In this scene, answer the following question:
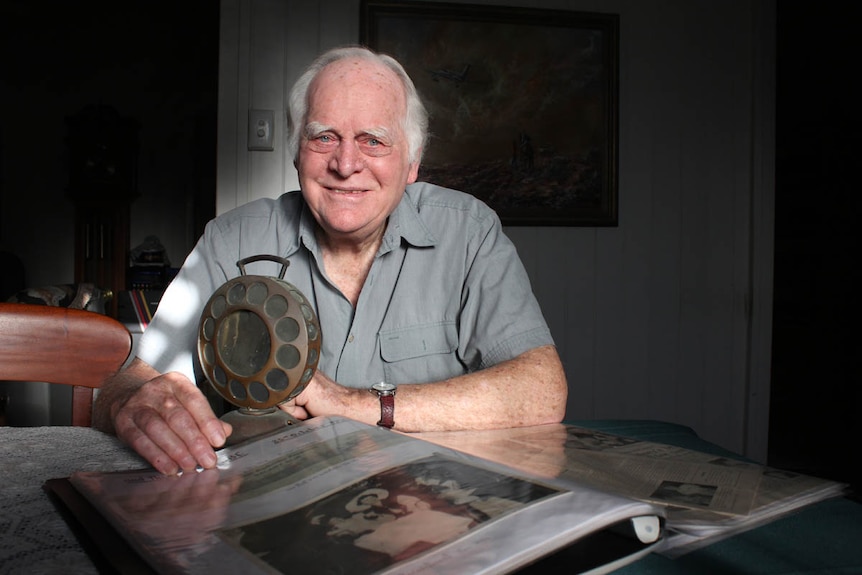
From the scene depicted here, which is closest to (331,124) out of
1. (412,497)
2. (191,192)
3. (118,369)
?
(118,369)

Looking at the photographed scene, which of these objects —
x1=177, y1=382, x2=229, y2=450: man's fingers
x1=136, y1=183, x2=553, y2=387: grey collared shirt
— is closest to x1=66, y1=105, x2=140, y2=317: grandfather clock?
x1=136, y1=183, x2=553, y2=387: grey collared shirt

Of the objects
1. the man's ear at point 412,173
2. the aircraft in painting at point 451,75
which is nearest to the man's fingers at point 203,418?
the man's ear at point 412,173

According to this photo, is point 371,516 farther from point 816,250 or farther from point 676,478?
point 816,250

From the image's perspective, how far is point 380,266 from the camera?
4.64ft

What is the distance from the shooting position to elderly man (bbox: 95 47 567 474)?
48.1 inches

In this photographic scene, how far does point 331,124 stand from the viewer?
128cm

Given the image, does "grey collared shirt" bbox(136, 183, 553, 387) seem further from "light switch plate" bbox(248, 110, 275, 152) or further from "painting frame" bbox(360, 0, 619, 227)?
"painting frame" bbox(360, 0, 619, 227)

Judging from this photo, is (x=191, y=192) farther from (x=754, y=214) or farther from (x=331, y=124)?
(x=331, y=124)

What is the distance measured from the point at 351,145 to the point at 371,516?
923 millimetres

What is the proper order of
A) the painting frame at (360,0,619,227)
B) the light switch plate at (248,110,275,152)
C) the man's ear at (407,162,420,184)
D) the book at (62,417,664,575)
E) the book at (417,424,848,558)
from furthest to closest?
the painting frame at (360,0,619,227)
the light switch plate at (248,110,275,152)
the man's ear at (407,162,420,184)
the book at (417,424,848,558)
the book at (62,417,664,575)

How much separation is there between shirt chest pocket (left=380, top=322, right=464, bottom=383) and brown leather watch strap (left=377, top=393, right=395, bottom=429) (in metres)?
0.34

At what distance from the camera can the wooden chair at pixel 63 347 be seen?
1021mm

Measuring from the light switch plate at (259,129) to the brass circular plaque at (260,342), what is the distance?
1842 mm

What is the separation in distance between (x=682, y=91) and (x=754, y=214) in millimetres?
615
